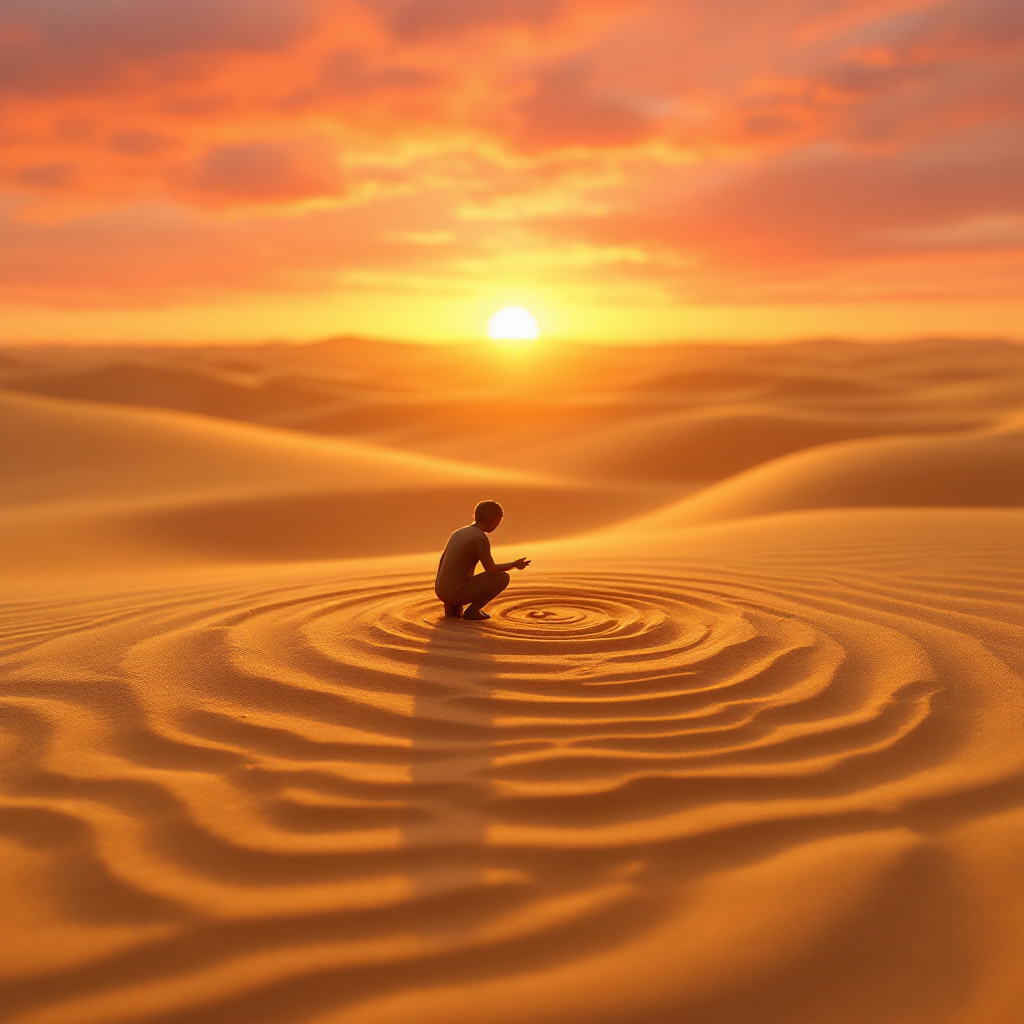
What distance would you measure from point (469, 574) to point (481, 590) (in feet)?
0.39

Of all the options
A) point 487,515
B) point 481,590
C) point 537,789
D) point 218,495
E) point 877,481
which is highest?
point 218,495

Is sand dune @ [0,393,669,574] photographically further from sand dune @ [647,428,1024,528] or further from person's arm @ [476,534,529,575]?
person's arm @ [476,534,529,575]

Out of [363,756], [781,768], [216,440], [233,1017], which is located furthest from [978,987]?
[216,440]

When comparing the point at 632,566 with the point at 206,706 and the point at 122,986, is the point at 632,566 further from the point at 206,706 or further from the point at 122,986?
the point at 122,986

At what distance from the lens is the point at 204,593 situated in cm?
603

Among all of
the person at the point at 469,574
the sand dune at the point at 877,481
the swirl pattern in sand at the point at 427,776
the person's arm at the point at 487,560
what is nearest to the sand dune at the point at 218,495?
the sand dune at the point at 877,481

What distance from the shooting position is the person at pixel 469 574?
5.18 metres

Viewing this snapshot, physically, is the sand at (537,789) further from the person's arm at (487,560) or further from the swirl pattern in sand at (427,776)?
the person's arm at (487,560)

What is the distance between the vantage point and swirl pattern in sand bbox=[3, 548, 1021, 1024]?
2.29m

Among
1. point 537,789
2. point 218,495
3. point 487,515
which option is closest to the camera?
point 537,789

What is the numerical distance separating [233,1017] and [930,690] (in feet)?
10.1

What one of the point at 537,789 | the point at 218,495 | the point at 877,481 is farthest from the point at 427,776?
the point at 877,481

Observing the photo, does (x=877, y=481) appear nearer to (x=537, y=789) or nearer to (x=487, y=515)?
(x=487, y=515)

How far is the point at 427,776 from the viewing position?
313 centimetres
